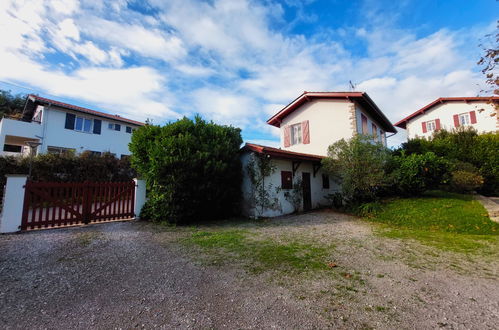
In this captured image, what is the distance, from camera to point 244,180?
975 centimetres

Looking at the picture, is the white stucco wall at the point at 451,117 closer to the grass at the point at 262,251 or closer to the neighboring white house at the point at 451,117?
the neighboring white house at the point at 451,117

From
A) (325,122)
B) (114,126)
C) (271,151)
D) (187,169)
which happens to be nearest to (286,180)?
(271,151)

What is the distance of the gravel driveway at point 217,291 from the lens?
2436mm

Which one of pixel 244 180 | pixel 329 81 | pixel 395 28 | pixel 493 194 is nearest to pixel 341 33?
pixel 395 28

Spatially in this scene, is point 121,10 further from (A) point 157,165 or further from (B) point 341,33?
(B) point 341,33

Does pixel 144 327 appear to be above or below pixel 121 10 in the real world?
below

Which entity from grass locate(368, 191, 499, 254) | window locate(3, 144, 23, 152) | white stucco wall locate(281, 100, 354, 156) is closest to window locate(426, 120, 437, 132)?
white stucco wall locate(281, 100, 354, 156)

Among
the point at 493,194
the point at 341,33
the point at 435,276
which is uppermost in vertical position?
the point at 341,33

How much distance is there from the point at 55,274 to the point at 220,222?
17.3 ft

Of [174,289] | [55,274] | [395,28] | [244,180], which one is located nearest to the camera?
[174,289]

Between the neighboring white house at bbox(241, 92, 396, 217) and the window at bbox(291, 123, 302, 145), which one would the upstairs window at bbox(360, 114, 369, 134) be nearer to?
the neighboring white house at bbox(241, 92, 396, 217)

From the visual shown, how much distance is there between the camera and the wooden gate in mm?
6223

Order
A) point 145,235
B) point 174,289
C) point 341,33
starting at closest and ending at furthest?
point 174,289 < point 145,235 < point 341,33

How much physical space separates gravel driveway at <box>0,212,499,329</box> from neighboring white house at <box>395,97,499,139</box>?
65.9 ft
